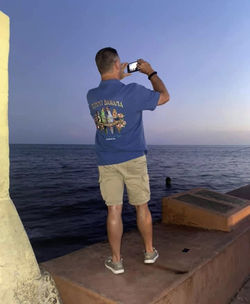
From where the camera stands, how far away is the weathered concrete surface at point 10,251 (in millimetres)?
1963

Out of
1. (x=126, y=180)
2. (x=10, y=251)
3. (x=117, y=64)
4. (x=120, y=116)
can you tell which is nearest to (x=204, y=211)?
(x=126, y=180)

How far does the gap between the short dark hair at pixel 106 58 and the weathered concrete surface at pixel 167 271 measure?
79.5 inches

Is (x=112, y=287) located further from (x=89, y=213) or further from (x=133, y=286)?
(x=89, y=213)

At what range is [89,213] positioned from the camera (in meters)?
12.1

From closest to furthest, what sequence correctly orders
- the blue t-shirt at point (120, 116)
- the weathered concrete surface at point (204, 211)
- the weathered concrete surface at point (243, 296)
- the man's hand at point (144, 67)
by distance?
the blue t-shirt at point (120, 116) < the man's hand at point (144, 67) < the weathered concrete surface at point (243, 296) < the weathered concrete surface at point (204, 211)

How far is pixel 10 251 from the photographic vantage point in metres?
2.02

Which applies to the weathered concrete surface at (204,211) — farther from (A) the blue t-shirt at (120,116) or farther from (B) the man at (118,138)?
(A) the blue t-shirt at (120,116)

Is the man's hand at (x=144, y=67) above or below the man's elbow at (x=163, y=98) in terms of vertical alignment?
above

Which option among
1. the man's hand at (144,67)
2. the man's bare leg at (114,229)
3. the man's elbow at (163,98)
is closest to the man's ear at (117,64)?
the man's hand at (144,67)

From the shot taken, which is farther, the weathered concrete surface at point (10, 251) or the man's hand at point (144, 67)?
the man's hand at point (144, 67)

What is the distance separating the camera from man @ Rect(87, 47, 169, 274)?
2.57m

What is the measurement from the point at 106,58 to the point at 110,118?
1.92ft

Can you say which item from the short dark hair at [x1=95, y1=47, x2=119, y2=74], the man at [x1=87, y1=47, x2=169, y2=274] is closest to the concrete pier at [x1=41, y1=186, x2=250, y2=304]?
the man at [x1=87, y1=47, x2=169, y2=274]

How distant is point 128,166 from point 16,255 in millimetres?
1243
